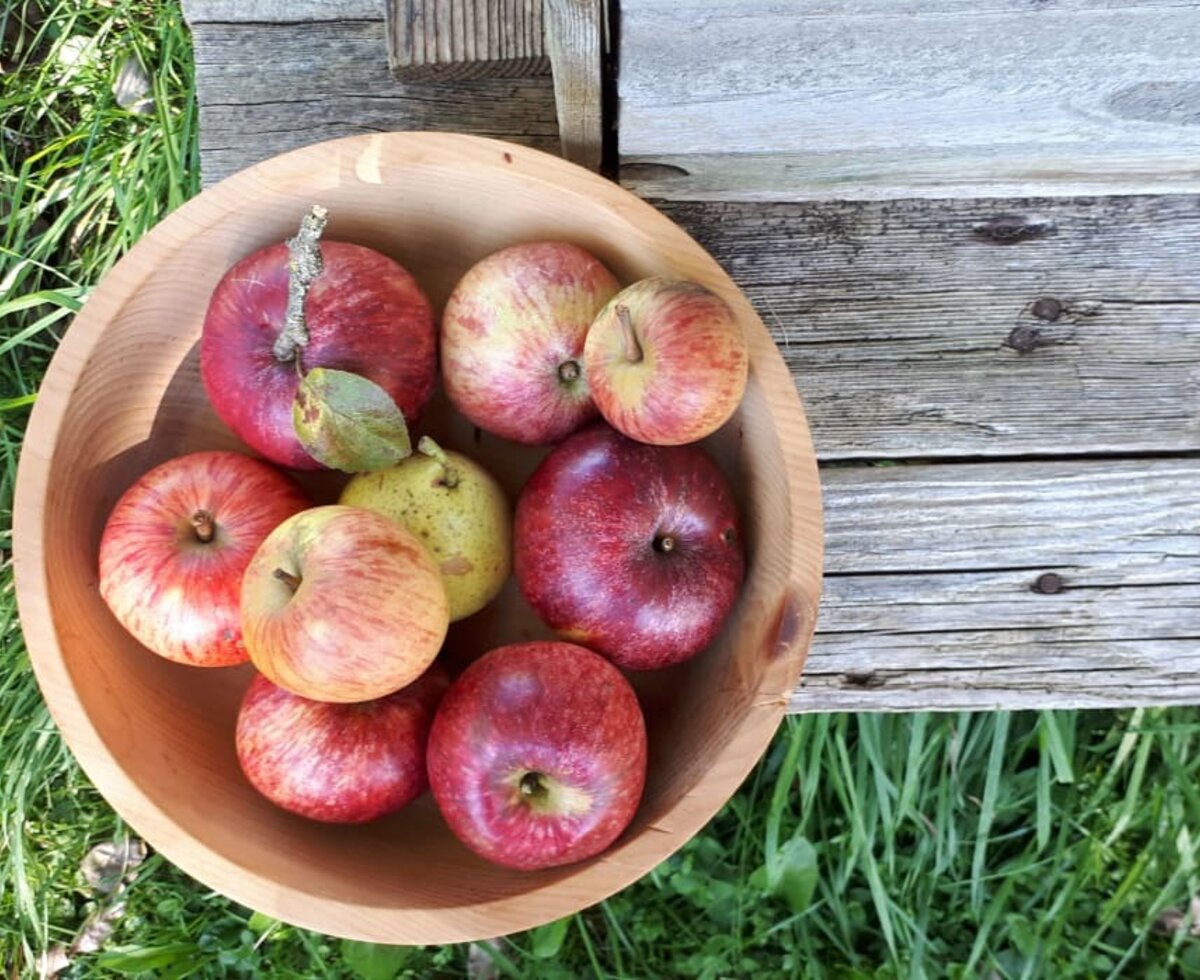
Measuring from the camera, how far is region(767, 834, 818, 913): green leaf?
181 centimetres

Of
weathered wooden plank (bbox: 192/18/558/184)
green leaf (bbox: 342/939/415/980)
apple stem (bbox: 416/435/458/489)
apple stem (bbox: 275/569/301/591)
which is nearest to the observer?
apple stem (bbox: 275/569/301/591)

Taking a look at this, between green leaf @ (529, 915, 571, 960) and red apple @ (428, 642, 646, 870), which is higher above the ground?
red apple @ (428, 642, 646, 870)

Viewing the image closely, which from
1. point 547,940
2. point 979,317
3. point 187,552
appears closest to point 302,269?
point 187,552

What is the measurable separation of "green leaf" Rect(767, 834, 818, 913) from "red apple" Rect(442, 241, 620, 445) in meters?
0.91

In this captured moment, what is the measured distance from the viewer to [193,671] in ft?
4.56

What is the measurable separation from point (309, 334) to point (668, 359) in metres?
0.41

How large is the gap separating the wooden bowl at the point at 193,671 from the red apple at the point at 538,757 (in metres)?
0.05

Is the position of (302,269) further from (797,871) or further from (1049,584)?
(797,871)

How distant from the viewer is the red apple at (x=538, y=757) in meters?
1.16

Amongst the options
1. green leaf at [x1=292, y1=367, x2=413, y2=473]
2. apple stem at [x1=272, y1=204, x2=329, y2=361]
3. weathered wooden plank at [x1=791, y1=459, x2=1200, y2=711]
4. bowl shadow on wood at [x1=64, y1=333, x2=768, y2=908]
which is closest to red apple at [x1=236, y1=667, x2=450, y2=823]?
bowl shadow on wood at [x1=64, y1=333, x2=768, y2=908]

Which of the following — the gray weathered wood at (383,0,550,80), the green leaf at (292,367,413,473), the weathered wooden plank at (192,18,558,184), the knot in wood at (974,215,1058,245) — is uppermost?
the gray weathered wood at (383,0,550,80)

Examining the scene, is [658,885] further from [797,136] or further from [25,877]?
[797,136]

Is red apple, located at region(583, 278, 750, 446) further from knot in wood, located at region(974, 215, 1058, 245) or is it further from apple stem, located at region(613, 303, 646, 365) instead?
knot in wood, located at region(974, 215, 1058, 245)

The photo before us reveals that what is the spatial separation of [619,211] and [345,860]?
2.69ft
